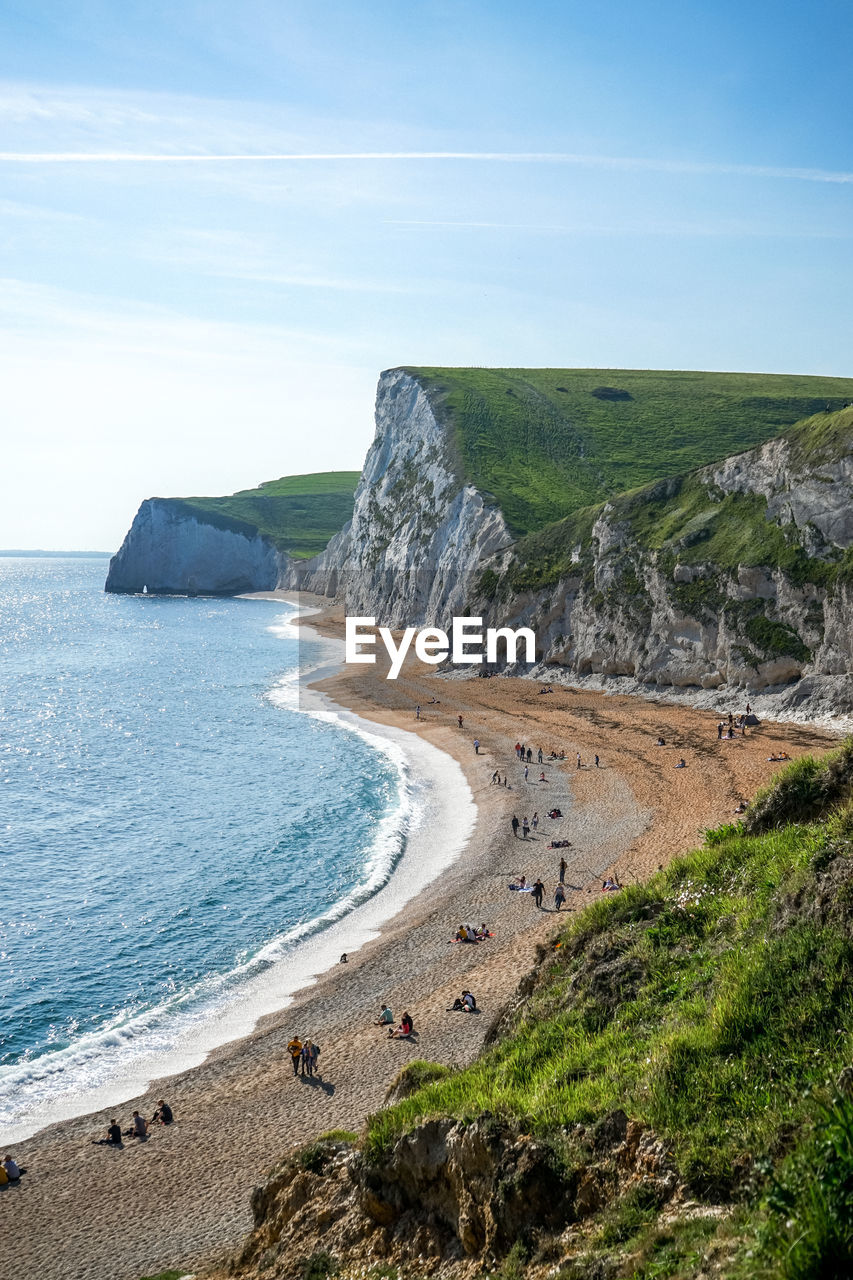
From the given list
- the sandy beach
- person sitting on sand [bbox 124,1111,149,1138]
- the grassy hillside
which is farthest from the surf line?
person sitting on sand [bbox 124,1111,149,1138]

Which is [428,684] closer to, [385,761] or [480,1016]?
[385,761]

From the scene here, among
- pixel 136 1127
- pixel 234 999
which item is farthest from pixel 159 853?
pixel 136 1127

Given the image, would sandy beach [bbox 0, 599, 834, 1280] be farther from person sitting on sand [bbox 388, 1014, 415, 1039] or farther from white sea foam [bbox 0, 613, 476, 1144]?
white sea foam [bbox 0, 613, 476, 1144]

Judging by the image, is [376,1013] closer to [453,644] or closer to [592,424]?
[453,644]

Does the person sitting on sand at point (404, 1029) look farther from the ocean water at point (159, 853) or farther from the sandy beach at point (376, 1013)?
the ocean water at point (159, 853)

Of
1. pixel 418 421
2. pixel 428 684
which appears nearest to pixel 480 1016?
pixel 428 684

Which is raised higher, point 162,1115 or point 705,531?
point 705,531
